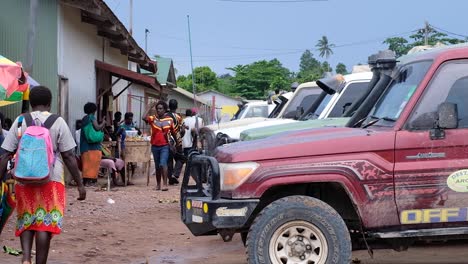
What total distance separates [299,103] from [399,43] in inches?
1401

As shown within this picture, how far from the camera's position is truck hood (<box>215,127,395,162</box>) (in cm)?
525

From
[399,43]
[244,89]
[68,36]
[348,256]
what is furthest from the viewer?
[244,89]

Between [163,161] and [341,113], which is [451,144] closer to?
[341,113]

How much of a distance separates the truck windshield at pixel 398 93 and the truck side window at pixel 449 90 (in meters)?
0.12

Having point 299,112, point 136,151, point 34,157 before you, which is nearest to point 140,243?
point 34,157

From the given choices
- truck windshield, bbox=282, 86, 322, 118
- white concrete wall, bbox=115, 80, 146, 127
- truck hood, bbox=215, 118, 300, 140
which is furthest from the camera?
white concrete wall, bbox=115, 80, 146, 127

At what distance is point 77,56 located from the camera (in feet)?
47.7

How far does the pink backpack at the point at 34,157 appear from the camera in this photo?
532 centimetres

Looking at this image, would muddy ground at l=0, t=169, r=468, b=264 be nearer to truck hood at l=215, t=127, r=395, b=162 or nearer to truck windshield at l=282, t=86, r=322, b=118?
truck hood at l=215, t=127, r=395, b=162

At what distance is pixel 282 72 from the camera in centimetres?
7569

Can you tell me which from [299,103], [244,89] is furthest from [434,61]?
[244,89]

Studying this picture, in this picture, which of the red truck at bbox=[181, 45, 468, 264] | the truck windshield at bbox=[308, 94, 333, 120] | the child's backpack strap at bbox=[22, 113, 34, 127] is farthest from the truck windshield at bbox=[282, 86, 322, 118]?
the child's backpack strap at bbox=[22, 113, 34, 127]

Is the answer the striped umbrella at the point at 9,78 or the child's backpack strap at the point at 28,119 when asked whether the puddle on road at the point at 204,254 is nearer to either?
the child's backpack strap at the point at 28,119

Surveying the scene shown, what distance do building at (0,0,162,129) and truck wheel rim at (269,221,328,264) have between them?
8.01 meters
